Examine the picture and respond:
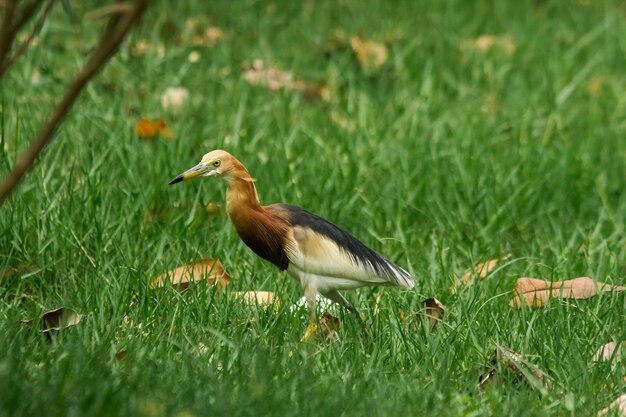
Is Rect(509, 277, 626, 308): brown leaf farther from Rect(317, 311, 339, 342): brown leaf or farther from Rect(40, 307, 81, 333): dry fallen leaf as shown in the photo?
Rect(40, 307, 81, 333): dry fallen leaf

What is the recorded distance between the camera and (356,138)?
5473 millimetres

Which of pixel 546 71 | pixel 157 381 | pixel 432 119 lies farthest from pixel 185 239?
pixel 546 71

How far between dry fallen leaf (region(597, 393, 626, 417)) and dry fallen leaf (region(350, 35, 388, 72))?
3573 mm

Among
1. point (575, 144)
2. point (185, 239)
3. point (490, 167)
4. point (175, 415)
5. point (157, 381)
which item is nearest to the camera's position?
point (175, 415)

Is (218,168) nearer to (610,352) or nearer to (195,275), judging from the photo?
(195,275)

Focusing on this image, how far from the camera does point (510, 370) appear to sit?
3273 mm

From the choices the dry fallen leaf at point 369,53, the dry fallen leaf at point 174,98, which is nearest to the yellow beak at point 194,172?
the dry fallen leaf at point 174,98

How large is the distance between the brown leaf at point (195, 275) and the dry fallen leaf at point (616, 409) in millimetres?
1368

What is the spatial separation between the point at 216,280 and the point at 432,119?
2300mm

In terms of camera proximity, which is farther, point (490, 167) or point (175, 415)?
point (490, 167)

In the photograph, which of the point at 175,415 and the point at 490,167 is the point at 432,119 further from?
the point at 175,415

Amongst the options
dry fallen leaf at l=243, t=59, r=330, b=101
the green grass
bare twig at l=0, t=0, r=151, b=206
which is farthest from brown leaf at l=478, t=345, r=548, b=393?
dry fallen leaf at l=243, t=59, r=330, b=101

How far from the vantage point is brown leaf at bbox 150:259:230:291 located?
386cm

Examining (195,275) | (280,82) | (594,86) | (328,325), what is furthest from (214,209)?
(594,86)
